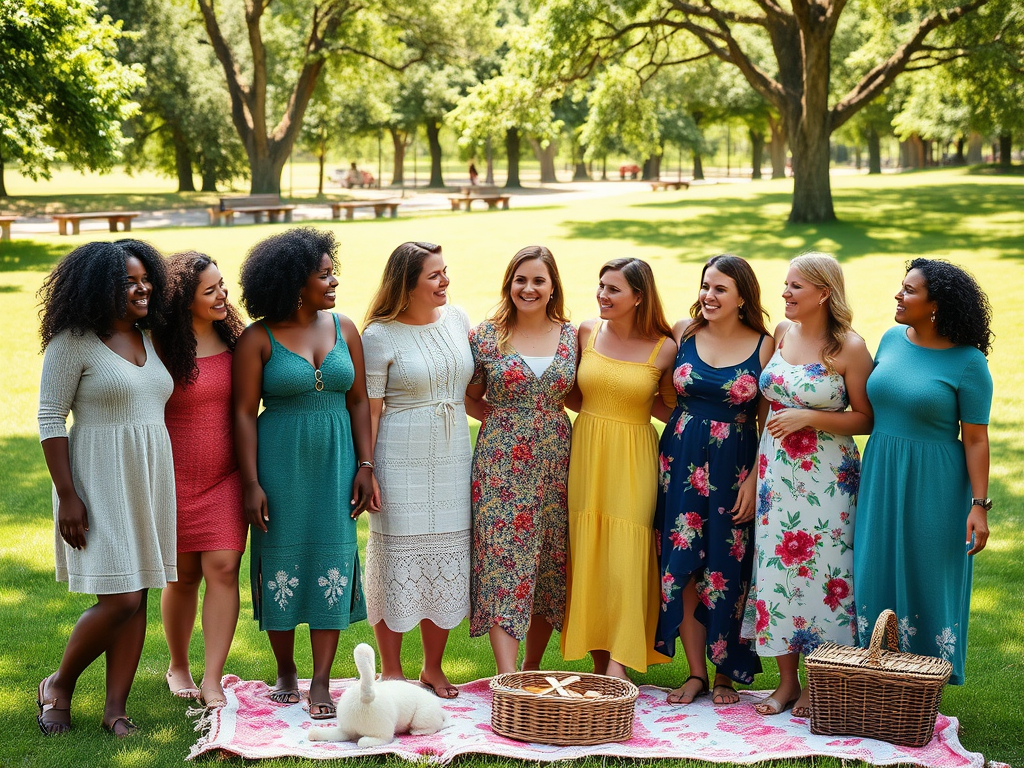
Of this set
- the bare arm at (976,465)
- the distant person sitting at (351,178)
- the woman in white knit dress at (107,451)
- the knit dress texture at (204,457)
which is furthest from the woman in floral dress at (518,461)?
the distant person sitting at (351,178)

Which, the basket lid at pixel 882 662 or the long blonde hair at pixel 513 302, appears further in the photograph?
the long blonde hair at pixel 513 302

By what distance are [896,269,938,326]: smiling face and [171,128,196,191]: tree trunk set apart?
148 feet

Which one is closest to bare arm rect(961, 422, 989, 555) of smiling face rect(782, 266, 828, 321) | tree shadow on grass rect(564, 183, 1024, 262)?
smiling face rect(782, 266, 828, 321)

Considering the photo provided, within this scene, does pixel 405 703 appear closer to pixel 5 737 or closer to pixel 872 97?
pixel 5 737

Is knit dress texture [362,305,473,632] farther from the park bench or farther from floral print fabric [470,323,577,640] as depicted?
the park bench

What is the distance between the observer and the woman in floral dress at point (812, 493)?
4.79 metres

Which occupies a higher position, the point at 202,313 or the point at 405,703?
the point at 202,313

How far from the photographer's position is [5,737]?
445 centimetres

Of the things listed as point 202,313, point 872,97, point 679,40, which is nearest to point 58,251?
point 679,40

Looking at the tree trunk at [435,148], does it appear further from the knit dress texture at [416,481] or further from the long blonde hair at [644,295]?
the knit dress texture at [416,481]

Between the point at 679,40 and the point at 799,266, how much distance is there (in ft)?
75.5

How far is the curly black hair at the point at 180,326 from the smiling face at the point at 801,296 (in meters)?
2.72

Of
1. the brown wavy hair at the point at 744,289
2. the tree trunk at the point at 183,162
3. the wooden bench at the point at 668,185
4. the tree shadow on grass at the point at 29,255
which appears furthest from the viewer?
the tree trunk at the point at 183,162

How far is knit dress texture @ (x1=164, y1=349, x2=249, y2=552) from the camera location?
15.5 ft
